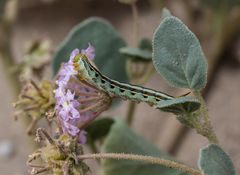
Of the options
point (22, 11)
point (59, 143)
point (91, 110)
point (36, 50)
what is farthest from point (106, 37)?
point (22, 11)

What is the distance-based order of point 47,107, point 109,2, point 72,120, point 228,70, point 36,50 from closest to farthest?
1. point 72,120
2. point 47,107
3. point 36,50
4. point 228,70
5. point 109,2

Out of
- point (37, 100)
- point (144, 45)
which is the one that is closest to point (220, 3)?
point (144, 45)

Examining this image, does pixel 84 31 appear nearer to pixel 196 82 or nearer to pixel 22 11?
pixel 196 82

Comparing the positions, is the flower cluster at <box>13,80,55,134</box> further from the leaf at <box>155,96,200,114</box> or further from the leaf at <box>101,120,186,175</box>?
the leaf at <box>155,96,200,114</box>

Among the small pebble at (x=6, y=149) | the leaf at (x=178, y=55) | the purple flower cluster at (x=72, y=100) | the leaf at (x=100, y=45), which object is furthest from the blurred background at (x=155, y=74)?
the leaf at (x=178, y=55)

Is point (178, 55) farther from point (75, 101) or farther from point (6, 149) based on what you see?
point (6, 149)

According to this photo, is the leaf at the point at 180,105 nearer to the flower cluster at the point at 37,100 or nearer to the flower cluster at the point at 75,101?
the flower cluster at the point at 75,101
